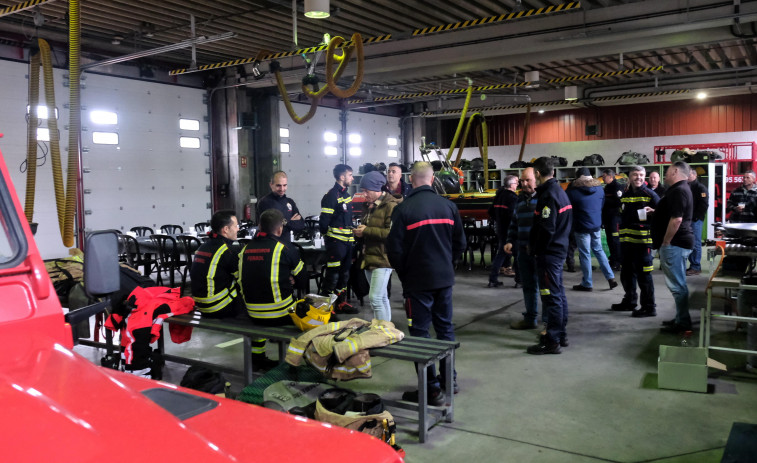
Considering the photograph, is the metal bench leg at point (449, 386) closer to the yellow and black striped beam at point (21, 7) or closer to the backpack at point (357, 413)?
the backpack at point (357, 413)

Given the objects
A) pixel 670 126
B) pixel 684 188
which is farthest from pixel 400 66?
pixel 670 126

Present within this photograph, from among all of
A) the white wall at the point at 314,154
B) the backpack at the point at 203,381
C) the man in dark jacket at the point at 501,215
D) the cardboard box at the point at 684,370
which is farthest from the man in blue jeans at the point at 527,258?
the white wall at the point at 314,154

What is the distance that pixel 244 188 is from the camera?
48.8ft

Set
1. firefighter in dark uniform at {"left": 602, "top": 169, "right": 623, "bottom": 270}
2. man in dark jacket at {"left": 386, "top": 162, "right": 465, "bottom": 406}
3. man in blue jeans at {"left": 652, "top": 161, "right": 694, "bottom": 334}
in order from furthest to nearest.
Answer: firefighter in dark uniform at {"left": 602, "top": 169, "right": 623, "bottom": 270}, man in blue jeans at {"left": 652, "top": 161, "right": 694, "bottom": 334}, man in dark jacket at {"left": 386, "top": 162, "right": 465, "bottom": 406}

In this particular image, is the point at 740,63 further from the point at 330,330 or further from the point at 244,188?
the point at 330,330

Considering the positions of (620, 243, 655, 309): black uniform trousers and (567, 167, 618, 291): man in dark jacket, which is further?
(567, 167, 618, 291): man in dark jacket

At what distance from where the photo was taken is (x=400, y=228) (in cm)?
458

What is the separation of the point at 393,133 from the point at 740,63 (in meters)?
10.4

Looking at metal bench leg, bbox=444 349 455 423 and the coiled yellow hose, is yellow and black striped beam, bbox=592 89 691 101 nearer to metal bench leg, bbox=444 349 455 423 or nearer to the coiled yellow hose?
metal bench leg, bbox=444 349 455 423

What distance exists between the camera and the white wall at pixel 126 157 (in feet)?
36.0

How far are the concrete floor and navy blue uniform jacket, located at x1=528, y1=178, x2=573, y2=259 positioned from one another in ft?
3.38

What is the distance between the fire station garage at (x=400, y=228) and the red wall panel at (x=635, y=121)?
0.33 ft

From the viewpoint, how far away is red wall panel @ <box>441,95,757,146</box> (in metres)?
18.9

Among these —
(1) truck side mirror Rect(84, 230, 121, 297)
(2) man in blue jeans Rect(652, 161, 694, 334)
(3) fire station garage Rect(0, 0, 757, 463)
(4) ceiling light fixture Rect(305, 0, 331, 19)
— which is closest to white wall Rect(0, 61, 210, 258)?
(3) fire station garage Rect(0, 0, 757, 463)
